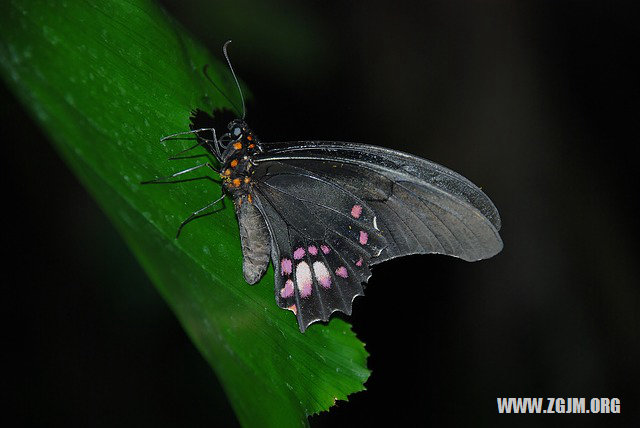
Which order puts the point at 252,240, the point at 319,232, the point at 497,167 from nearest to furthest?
1. the point at 252,240
2. the point at 319,232
3. the point at 497,167

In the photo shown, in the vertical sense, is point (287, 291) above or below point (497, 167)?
below

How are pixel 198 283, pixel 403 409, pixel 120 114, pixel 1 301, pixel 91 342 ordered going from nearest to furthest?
pixel 198 283 → pixel 120 114 → pixel 1 301 → pixel 91 342 → pixel 403 409

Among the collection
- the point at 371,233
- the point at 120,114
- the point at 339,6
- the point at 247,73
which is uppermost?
the point at 339,6

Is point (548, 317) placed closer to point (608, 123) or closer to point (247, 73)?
point (608, 123)

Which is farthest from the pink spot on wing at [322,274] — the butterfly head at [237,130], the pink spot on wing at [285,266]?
the butterfly head at [237,130]

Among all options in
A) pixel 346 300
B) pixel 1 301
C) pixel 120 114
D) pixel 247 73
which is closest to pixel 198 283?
pixel 120 114

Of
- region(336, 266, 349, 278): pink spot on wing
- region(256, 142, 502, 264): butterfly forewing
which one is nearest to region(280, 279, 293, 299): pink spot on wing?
region(336, 266, 349, 278): pink spot on wing

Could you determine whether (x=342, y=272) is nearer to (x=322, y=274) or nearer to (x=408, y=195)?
(x=322, y=274)

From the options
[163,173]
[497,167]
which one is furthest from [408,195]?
[497,167]
